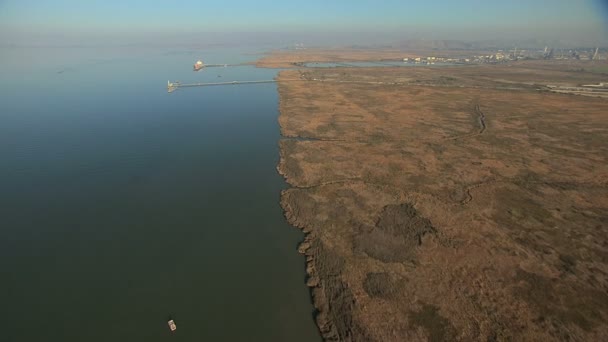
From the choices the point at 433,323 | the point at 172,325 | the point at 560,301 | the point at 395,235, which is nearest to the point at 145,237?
the point at 172,325

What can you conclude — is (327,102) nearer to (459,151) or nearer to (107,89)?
(459,151)

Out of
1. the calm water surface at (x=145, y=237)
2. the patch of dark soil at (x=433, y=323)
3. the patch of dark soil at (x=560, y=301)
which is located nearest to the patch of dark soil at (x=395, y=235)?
the patch of dark soil at (x=433, y=323)

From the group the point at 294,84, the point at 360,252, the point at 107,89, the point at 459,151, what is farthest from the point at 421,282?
the point at 107,89

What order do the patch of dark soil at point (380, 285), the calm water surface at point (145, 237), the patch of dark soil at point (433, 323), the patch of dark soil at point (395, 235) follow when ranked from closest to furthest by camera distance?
the patch of dark soil at point (433, 323) < the calm water surface at point (145, 237) < the patch of dark soil at point (380, 285) < the patch of dark soil at point (395, 235)

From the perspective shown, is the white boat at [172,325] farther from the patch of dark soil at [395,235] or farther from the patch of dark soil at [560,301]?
the patch of dark soil at [560,301]

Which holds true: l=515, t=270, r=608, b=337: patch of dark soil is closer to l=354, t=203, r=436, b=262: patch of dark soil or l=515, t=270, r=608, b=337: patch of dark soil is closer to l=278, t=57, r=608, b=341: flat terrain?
l=278, t=57, r=608, b=341: flat terrain

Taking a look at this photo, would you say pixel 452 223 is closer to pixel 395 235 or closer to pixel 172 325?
pixel 395 235
